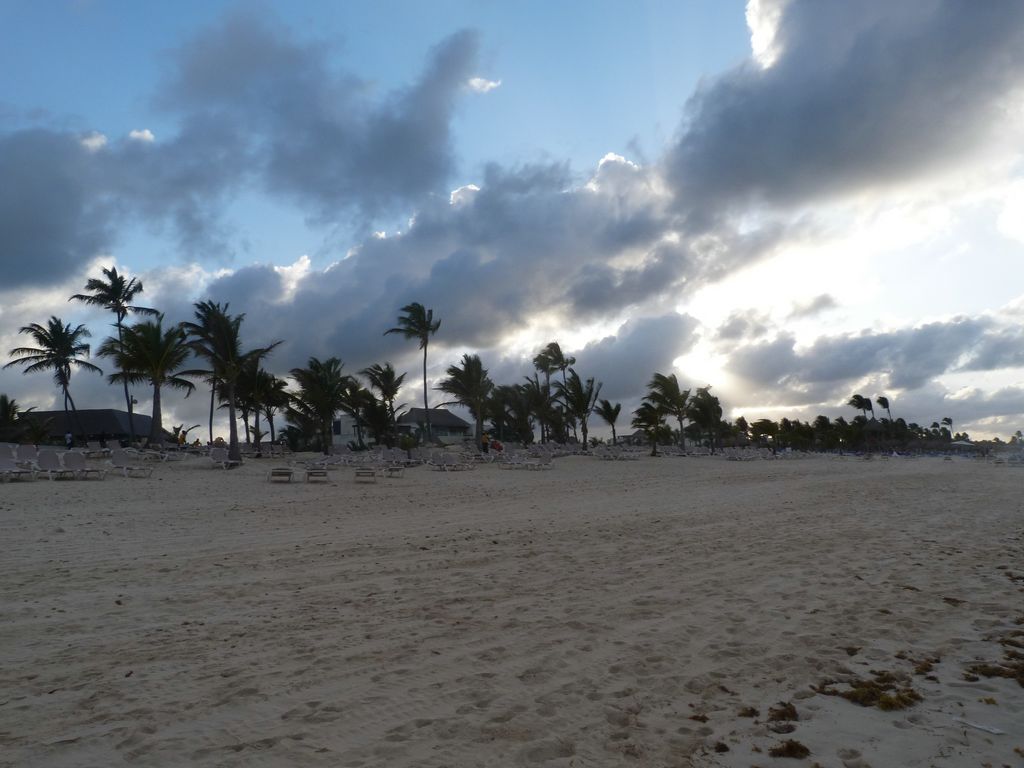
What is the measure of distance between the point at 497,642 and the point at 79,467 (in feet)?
55.0

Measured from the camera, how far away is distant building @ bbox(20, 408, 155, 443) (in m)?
45.9

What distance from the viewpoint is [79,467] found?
55.3 ft

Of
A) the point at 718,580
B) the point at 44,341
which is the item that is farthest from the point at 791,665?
the point at 44,341

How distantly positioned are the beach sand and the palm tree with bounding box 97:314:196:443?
19840 mm

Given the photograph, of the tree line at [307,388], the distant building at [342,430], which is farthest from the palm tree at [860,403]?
the distant building at [342,430]

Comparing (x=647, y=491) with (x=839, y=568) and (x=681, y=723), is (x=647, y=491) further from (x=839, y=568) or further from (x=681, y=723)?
(x=681, y=723)

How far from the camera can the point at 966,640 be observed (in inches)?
178

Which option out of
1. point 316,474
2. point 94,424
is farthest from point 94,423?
point 316,474

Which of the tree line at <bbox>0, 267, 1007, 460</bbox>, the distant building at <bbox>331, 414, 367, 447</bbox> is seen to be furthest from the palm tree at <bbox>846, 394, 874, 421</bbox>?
the distant building at <bbox>331, 414, 367, 447</bbox>

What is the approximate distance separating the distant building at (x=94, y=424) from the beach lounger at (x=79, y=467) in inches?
1181

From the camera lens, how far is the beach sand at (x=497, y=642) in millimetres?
3086

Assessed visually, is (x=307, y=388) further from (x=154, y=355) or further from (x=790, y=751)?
(x=790, y=751)

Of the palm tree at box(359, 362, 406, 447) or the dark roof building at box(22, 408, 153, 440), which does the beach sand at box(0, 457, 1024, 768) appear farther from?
the dark roof building at box(22, 408, 153, 440)

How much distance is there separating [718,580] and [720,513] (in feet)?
18.5
